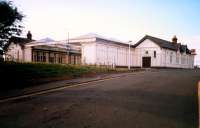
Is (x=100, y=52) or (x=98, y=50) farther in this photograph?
(x=100, y=52)

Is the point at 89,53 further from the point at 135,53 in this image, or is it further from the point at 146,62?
the point at 146,62

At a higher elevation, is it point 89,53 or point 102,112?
point 89,53

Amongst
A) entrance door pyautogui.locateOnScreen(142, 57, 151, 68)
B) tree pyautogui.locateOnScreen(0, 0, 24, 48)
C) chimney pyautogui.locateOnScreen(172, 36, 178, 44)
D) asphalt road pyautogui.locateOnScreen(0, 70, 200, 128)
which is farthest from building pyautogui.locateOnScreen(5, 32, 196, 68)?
asphalt road pyautogui.locateOnScreen(0, 70, 200, 128)

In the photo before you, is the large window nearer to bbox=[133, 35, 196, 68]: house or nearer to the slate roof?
bbox=[133, 35, 196, 68]: house

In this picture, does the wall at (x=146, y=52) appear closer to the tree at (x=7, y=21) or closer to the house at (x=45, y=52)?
the house at (x=45, y=52)

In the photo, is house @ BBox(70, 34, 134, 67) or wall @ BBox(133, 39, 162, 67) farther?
wall @ BBox(133, 39, 162, 67)

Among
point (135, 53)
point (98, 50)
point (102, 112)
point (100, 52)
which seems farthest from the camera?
point (135, 53)

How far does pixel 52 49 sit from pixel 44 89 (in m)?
33.7

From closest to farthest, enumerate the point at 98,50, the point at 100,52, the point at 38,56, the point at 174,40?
the point at 98,50 < the point at 100,52 < the point at 38,56 < the point at 174,40

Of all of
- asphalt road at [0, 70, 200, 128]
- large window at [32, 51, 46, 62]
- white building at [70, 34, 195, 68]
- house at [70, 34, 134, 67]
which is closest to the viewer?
asphalt road at [0, 70, 200, 128]

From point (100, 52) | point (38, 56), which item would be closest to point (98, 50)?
point (100, 52)

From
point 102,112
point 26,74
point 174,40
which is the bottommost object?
point 102,112

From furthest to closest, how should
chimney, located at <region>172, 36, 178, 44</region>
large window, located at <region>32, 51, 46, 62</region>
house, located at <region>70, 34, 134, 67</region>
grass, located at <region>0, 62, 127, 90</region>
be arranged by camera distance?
chimney, located at <region>172, 36, 178, 44</region> < large window, located at <region>32, 51, 46, 62</region> < house, located at <region>70, 34, 134, 67</region> < grass, located at <region>0, 62, 127, 90</region>

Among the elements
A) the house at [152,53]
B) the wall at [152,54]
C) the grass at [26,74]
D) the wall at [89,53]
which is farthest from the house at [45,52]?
the grass at [26,74]
